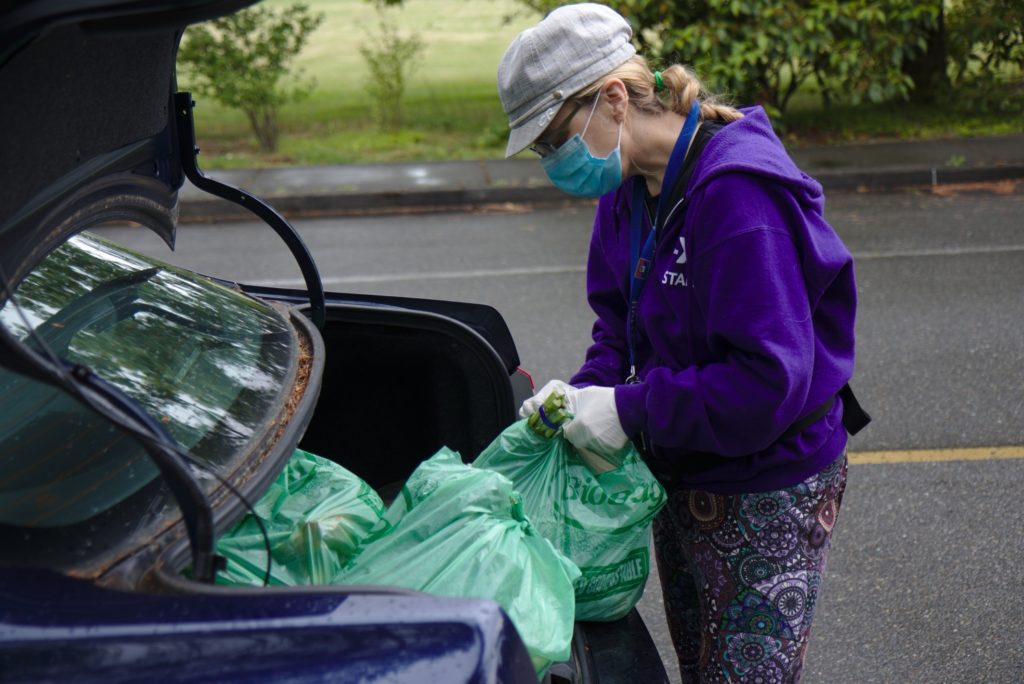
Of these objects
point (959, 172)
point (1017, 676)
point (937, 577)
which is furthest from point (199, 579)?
point (959, 172)

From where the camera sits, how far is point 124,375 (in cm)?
184

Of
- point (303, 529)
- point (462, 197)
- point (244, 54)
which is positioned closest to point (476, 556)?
point (303, 529)

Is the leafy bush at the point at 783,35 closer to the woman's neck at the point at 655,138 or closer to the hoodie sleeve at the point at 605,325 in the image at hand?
the hoodie sleeve at the point at 605,325

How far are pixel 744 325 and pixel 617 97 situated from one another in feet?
1.76

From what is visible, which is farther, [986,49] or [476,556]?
[986,49]

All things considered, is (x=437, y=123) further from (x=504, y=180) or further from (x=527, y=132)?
(x=527, y=132)

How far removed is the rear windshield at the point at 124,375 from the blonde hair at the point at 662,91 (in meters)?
0.81

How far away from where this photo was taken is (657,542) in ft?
8.43

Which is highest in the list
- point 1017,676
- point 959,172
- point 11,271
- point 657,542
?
point 11,271

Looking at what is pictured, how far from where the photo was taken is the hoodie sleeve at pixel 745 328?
1.96m

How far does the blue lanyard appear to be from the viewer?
7.16 ft

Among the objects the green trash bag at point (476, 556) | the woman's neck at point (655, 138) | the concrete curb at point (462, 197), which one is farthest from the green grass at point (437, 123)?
the green trash bag at point (476, 556)

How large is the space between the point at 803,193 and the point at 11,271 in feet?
4.29

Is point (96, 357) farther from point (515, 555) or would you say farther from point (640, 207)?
point (640, 207)
